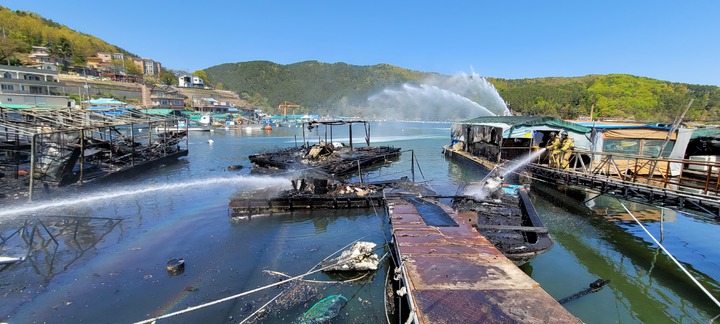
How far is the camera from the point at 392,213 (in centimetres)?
1159

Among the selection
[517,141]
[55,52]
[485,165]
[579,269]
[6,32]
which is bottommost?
[579,269]

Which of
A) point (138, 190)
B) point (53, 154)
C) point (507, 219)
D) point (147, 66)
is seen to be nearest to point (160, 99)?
point (147, 66)

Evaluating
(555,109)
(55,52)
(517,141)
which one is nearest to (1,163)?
(517,141)

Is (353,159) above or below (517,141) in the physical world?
below

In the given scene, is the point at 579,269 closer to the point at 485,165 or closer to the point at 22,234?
the point at 485,165

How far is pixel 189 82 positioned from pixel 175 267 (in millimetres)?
178748

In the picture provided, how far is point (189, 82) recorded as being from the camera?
164 metres

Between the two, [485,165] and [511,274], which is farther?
[485,165]

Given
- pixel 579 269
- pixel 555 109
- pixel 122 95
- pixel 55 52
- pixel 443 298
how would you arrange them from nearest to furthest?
pixel 443 298 < pixel 579 269 < pixel 122 95 < pixel 555 109 < pixel 55 52

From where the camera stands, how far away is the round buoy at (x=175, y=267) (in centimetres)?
1064

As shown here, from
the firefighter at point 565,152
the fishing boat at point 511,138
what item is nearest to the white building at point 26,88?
the fishing boat at point 511,138

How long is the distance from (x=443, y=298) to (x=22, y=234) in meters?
16.8

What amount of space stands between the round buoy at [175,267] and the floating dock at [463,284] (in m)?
7.35

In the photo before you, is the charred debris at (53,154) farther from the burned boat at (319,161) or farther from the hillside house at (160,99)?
the hillside house at (160,99)
